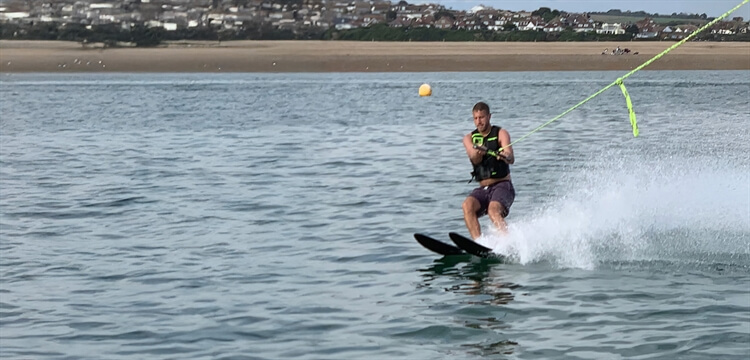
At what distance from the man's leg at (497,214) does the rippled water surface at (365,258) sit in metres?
0.15

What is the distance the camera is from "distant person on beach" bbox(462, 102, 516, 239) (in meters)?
10.8

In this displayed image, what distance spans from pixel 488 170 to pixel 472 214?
460mm

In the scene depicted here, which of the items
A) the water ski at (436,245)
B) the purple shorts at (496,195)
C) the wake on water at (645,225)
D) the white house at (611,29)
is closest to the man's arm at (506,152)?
the purple shorts at (496,195)

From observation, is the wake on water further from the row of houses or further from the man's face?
the row of houses

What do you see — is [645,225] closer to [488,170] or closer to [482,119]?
[488,170]

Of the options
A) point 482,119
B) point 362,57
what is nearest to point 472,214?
point 482,119

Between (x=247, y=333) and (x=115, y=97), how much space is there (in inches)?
1774

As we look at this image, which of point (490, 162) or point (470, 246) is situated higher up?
point (490, 162)

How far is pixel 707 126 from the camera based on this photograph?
28.9 m

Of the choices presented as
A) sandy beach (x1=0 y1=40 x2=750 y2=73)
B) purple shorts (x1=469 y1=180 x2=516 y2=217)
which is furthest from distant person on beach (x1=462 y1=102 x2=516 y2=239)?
sandy beach (x1=0 y1=40 x2=750 y2=73)

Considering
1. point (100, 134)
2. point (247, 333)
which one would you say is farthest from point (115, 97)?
point (247, 333)

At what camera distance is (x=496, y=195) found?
1098 centimetres

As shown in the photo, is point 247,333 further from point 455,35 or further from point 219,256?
point 455,35

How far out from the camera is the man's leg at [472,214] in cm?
1106
